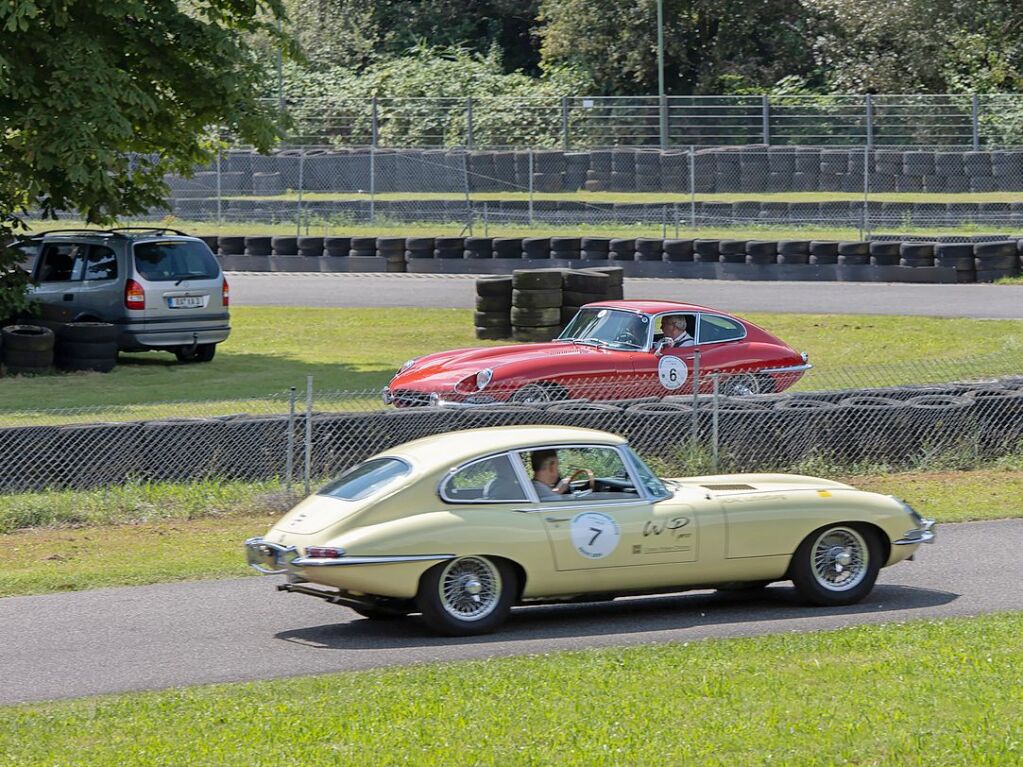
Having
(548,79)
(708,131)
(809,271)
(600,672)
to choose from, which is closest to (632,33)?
(548,79)

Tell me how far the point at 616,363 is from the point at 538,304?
19.5ft

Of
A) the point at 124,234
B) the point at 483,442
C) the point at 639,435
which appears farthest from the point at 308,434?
the point at 124,234

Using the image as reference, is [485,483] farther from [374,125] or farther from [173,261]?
[374,125]

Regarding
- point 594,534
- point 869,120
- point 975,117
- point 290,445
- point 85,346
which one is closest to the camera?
point 594,534

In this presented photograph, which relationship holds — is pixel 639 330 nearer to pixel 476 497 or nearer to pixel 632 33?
pixel 476 497

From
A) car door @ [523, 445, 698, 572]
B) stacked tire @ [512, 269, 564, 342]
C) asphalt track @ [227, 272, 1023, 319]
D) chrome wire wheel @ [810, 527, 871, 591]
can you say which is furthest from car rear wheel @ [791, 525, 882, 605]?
asphalt track @ [227, 272, 1023, 319]

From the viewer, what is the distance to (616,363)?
1447 centimetres

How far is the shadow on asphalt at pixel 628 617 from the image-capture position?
817cm

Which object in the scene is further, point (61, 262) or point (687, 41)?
point (687, 41)

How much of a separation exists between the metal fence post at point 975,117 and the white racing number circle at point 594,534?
99.1 feet

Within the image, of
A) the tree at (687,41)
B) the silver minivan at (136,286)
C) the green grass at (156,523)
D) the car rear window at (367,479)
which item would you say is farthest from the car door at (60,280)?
the tree at (687,41)

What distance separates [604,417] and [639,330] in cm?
250

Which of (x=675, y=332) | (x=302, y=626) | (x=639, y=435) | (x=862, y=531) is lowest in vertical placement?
(x=302, y=626)

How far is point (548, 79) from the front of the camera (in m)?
50.4
